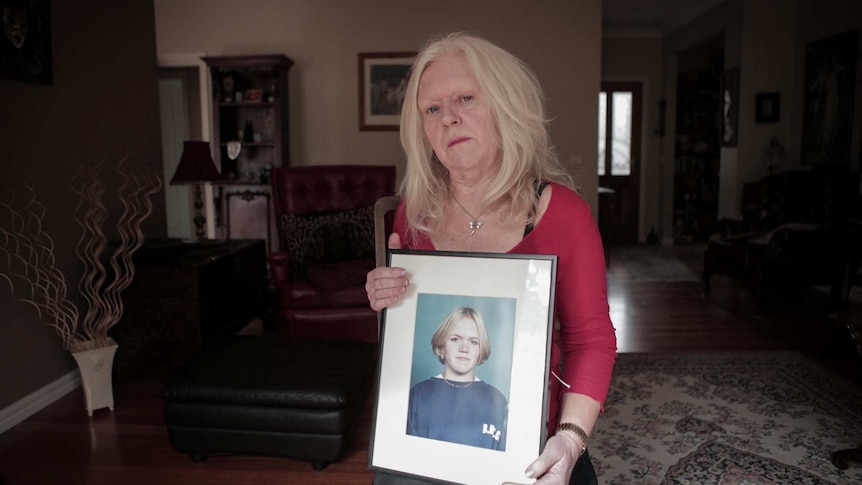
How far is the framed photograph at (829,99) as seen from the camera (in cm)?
486

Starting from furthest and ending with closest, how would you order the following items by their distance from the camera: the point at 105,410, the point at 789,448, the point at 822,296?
the point at 822,296
the point at 105,410
the point at 789,448

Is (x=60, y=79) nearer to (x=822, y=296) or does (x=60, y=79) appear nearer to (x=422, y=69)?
(x=422, y=69)

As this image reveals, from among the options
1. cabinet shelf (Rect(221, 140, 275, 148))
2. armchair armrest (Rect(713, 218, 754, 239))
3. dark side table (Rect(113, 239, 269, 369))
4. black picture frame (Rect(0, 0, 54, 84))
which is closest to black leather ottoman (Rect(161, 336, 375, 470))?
dark side table (Rect(113, 239, 269, 369))

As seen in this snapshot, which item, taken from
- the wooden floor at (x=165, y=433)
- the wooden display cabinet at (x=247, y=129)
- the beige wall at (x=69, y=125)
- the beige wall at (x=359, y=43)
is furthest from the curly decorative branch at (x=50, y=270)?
the beige wall at (x=359, y=43)

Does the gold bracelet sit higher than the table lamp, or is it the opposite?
the table lamp

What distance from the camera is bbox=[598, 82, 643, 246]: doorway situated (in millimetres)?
7918

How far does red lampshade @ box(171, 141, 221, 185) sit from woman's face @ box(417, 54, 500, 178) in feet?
9.46

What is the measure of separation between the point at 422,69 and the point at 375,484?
723 mm

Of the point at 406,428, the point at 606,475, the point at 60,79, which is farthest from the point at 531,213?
the point at 60,79

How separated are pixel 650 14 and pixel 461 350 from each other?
7.31 m

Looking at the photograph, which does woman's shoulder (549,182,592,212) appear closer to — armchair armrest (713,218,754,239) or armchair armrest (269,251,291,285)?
armchair armrest (269,251,291,285)

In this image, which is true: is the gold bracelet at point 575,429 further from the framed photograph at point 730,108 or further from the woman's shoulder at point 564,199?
the framed photograph at point 730,108

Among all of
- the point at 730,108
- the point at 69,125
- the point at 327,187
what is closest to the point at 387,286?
the point at 69,125

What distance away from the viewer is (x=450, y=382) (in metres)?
0.88
